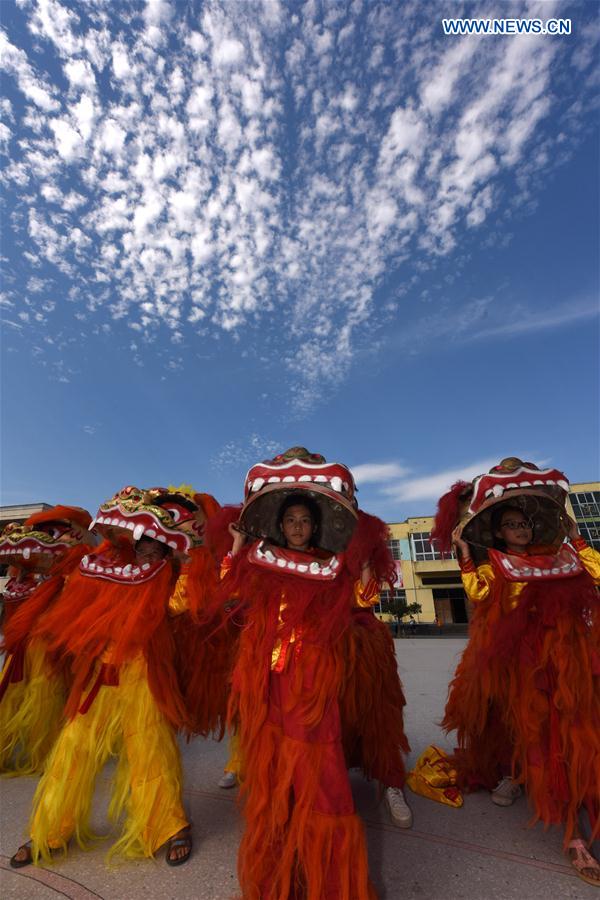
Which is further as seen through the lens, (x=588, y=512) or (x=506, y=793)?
(x=588, y=512)

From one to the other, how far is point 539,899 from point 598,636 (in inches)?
43.9

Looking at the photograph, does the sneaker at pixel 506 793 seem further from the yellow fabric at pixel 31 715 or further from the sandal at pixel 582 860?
the yellow fabric at pixel 31 715

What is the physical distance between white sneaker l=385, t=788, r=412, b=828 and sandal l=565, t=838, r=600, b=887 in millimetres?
748

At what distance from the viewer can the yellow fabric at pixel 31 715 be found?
332cm

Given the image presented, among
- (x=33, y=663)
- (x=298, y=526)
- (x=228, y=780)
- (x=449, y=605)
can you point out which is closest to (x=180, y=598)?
(x=298, y=526)

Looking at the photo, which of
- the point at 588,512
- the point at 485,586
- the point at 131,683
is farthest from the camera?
the point at 588,512

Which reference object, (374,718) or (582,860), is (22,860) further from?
(582,860)

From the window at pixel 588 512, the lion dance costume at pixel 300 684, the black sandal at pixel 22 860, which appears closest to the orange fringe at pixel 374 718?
the lion dance costume at pixel 300 684

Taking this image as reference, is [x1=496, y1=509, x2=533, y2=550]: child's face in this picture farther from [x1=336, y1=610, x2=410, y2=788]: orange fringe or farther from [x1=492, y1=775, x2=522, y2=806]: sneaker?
[x1=492, y1=775, x2=522, y2=806]: sneaker

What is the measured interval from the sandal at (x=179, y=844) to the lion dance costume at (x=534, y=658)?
1.66m

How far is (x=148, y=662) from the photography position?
237 cm

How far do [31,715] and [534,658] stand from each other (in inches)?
141

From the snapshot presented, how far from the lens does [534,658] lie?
226 centimetres

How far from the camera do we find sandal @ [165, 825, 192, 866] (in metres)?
2.03
